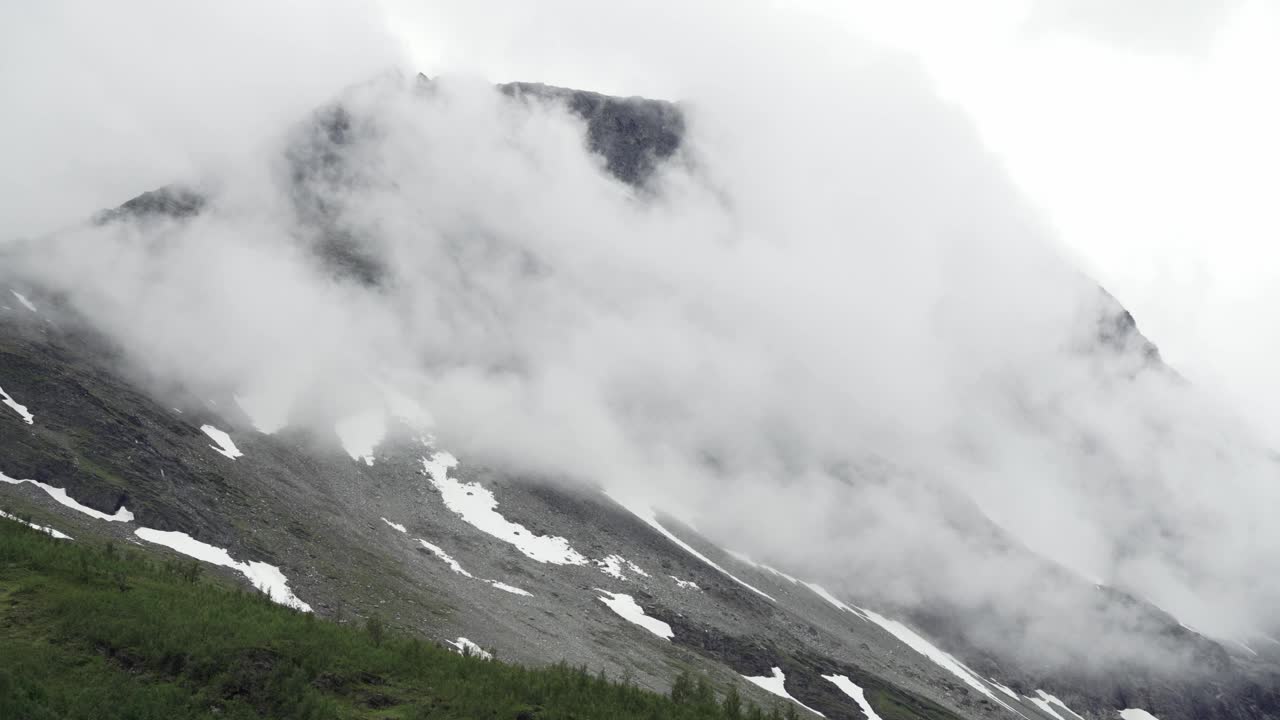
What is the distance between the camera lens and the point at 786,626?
132m

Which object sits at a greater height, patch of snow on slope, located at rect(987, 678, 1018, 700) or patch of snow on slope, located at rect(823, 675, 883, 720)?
patch of snow on slope, located at rect(987, 678, 1018, 700)

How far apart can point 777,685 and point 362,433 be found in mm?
79181

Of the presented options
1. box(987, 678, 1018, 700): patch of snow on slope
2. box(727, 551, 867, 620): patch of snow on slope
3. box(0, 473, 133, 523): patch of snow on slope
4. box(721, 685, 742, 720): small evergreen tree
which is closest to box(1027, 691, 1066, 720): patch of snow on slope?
box(987, 678, 1018, 700): patch of snow on slope

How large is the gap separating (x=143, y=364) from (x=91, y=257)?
172 ft

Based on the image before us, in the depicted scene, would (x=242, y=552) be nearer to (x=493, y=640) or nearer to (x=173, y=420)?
(x=493, y=640)

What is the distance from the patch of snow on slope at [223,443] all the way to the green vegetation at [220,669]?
81.9 meters

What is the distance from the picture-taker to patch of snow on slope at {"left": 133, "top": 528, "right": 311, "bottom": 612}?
67.1 meters

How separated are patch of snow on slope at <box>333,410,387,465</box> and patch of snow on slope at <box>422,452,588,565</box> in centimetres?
968

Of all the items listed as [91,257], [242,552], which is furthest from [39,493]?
[91,257]

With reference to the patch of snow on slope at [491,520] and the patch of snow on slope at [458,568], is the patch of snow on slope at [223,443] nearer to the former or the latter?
the patch of snow on slope at [458,568]

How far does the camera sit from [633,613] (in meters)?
108

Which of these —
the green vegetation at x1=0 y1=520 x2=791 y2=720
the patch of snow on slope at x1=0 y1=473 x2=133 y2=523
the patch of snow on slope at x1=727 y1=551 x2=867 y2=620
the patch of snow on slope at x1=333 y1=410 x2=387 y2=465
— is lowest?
the patch of snow on slope at x1=0 y1=473 x2=133 y2=523

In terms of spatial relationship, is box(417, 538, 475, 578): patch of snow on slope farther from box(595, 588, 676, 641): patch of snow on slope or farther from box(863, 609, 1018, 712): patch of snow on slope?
box(863, 609, 1018, 712): patch of snow on slope

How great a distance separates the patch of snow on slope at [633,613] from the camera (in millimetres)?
105750
